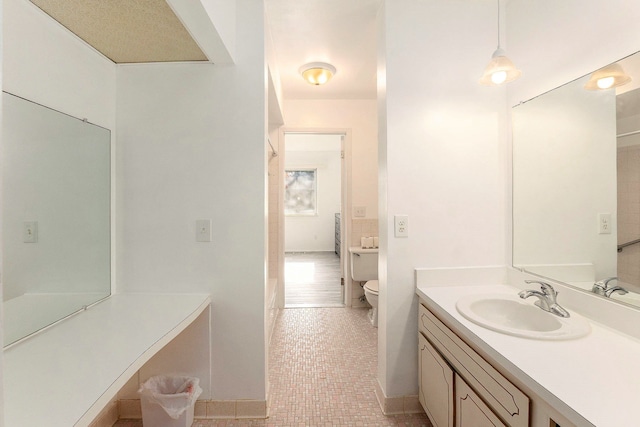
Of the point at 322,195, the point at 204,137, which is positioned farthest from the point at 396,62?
the point at 322,195

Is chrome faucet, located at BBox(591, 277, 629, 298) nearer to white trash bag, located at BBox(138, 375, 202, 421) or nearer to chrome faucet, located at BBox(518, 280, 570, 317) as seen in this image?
chrome faucet, located at BBox(518, 280, 570, 317)

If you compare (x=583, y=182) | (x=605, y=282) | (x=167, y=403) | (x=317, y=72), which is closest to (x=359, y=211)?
(x=317, y=72)

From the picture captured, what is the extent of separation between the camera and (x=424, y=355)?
175cm

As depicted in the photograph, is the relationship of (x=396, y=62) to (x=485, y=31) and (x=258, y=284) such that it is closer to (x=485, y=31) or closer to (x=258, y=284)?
(x=485, y=31)

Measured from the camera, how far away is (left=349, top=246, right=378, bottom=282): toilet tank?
348 cm

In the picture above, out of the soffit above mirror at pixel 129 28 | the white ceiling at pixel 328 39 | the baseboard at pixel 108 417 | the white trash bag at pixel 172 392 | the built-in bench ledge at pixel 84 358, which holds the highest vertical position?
the white ceiling at pixel 328 39

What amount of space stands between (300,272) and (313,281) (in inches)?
26.8

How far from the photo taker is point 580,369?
1.01m

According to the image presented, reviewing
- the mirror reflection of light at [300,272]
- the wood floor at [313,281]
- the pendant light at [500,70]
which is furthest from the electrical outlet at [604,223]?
the mirror reflection of light at [300,272]

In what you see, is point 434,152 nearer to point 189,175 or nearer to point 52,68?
point 189,175

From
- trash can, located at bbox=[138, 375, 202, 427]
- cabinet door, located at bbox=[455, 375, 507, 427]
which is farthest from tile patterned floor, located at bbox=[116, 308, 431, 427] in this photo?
cabinet door, located at bbox=[455, 375, 507, 427]

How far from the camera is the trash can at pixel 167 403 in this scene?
1.62 m

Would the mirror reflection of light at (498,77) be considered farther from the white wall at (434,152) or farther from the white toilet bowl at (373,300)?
the white toilet bowl at (373,300)

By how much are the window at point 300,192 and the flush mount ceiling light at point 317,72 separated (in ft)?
15.4
